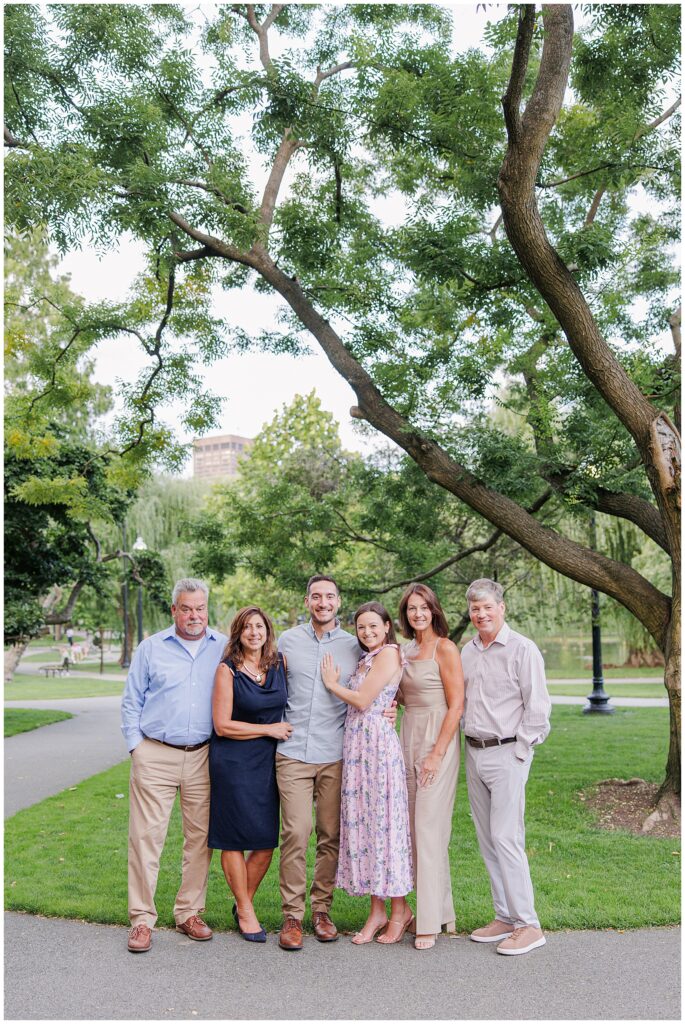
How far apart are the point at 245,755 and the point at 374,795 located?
0.79m

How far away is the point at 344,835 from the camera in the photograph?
17.5 ft

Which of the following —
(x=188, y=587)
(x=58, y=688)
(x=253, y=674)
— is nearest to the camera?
(x=253, y=674)

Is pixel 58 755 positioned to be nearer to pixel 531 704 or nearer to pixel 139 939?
pixel 139 939

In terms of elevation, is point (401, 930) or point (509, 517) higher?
point (509, 517)

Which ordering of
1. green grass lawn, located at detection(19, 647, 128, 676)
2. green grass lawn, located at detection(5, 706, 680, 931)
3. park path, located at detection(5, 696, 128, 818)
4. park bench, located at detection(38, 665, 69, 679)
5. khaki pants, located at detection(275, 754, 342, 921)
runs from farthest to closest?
1. green grass lawn, located at detection(19, 647, 128, 676)
2. park bench, located at detection(38, 665, 69, 679)
3. park path, located at detection(5, 696, 128, 818)
4. green grass lawn, located at detection(5, 706, 680, 931)
5. khaki pants, located at detection(275, 754, 342, 921)

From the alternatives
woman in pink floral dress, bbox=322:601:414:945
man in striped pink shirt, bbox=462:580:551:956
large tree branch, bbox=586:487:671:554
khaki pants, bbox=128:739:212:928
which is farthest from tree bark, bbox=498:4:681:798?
khaki pants, bbox=128:739:212:928

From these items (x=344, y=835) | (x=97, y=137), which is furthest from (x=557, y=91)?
(x=344, y=835)

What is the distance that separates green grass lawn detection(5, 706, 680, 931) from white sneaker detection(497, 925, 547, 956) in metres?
0.41

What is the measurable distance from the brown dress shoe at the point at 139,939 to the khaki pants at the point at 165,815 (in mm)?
116

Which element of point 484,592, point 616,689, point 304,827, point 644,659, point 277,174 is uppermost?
point 277,174

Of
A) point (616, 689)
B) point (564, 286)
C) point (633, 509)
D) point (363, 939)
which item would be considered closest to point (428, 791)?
point (363, 939)

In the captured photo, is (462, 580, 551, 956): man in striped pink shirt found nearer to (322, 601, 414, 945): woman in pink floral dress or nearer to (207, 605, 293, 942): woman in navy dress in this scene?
(322, 601, 414, 945): woman in pink floral dress

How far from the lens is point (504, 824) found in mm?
5262

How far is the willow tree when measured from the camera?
323 inches
